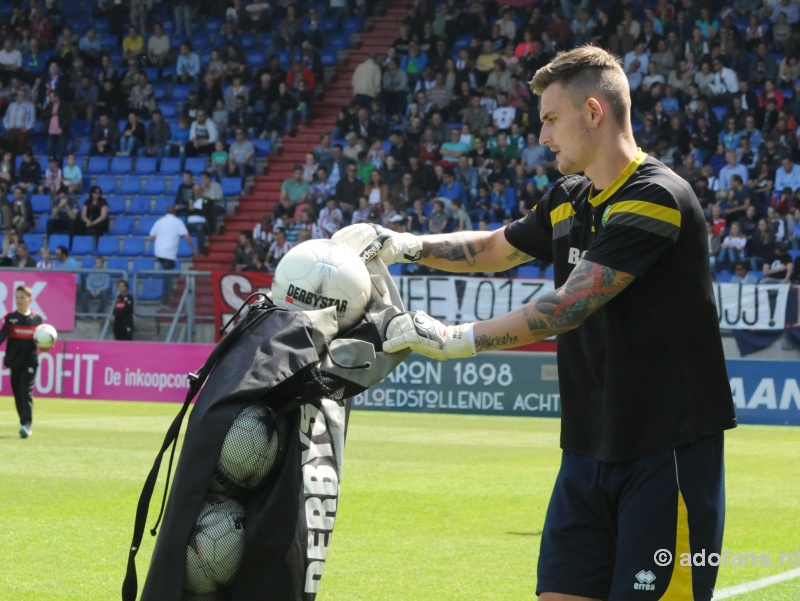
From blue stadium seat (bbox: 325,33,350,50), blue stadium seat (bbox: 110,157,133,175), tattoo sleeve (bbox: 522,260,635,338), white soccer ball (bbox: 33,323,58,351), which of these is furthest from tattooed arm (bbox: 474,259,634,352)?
blue stadium seat (bbox: 325,33,350,50)

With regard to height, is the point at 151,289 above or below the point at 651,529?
above

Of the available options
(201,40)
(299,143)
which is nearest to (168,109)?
(201,40)

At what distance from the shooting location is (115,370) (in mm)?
22719

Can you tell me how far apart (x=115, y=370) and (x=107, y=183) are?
8211mm

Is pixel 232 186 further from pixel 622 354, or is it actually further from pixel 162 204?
pixel 622 354

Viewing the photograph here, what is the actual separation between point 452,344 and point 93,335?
2068 cm

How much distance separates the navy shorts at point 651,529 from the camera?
12.1 feet

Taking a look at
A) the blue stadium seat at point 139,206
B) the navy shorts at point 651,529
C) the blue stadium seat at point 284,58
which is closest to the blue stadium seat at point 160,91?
the blue stadium seat at point 284,58

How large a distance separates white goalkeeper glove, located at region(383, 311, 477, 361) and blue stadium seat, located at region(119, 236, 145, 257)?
80.0 feet

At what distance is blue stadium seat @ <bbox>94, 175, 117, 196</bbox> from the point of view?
96.9 feet

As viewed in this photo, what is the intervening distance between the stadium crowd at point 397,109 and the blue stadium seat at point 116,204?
62 cm

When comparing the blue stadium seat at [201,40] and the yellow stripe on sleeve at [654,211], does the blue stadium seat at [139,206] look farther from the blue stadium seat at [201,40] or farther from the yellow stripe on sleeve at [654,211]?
the yellow stripe on sleeve at [654,211]

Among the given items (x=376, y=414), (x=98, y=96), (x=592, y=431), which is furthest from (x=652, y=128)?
(x=592, y=431)

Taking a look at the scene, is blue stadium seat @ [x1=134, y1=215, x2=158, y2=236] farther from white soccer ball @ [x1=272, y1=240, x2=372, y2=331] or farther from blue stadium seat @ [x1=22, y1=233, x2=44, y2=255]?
white soccer ball @ [x1=272, y1=240, x2=372, y2=331]
